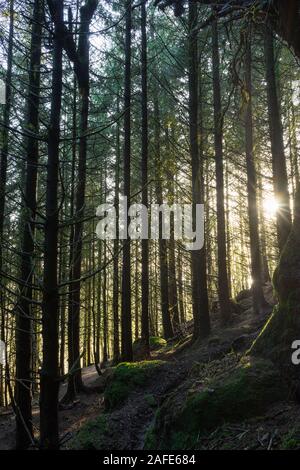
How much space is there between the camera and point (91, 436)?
6352mm

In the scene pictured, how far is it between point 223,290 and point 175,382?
22.0 ft

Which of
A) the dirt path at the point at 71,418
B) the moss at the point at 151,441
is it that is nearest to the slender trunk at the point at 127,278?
the dirt path at the point at 71,418

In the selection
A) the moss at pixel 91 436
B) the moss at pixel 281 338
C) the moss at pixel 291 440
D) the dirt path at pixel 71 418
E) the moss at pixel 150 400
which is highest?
the moss at pixel 281 338

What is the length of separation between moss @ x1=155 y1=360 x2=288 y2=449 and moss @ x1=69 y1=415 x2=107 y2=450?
5.03 ft

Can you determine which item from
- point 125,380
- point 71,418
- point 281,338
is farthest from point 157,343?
point 281,338

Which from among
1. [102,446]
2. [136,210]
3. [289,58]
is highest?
[289,58]

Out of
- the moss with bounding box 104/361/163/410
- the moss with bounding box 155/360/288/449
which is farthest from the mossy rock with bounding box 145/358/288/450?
the moss with bounding box 104/361/163/410

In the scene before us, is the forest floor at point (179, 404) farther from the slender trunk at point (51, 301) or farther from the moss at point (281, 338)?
the moss at point (281, 338)

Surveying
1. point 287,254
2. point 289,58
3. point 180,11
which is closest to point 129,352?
point 287,254

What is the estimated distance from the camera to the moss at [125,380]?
26.5ft

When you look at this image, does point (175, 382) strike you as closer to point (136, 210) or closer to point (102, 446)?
point (102, 446)

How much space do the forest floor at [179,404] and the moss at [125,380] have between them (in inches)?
6.0

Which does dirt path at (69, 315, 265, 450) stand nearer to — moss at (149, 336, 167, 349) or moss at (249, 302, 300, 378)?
moss at (249, 302, 300, 378)
